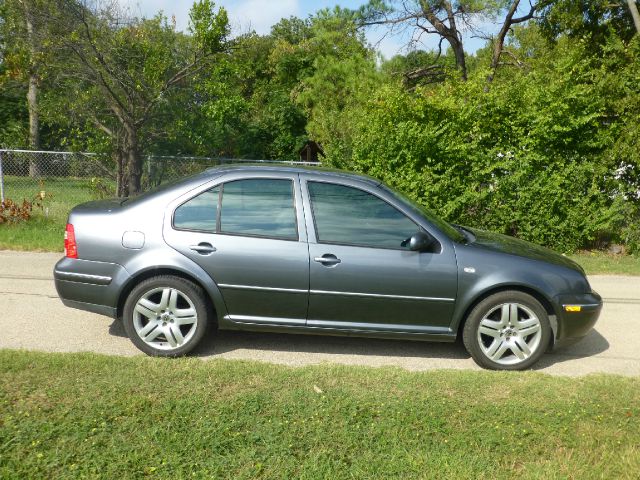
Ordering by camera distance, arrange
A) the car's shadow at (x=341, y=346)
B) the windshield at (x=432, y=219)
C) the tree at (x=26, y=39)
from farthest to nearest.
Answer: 1. the tree at (x=26, y=39)
2. the car's shadow at (x=341, y=346)
3. the windshield at (x=432, y=219)

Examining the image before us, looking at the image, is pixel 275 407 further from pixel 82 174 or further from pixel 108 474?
pixel 82 174

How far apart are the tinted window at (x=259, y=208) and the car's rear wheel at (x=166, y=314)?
606mm

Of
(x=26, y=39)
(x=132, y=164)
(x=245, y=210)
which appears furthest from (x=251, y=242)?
(x=26, y=39)

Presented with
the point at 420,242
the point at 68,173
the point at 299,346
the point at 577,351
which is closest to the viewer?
the point at 420,242

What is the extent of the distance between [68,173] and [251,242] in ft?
27.2

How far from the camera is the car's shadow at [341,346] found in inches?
205

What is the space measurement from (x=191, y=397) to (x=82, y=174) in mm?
9090

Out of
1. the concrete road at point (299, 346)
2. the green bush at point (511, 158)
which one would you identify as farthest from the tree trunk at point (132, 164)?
the concrete road at point (299, 346)

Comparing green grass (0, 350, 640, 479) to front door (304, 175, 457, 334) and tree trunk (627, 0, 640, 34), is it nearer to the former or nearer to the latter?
front door (304, 175, 457, 334)

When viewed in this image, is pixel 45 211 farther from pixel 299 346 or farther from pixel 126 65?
pixel 299 346

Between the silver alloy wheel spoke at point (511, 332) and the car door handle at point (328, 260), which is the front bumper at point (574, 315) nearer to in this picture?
the silver alloy wheel spoke at point (511, 332)

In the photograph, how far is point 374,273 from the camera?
472cm

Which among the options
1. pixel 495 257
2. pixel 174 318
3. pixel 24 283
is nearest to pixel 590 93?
pixel 495 257

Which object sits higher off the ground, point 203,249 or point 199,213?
point 199,213
